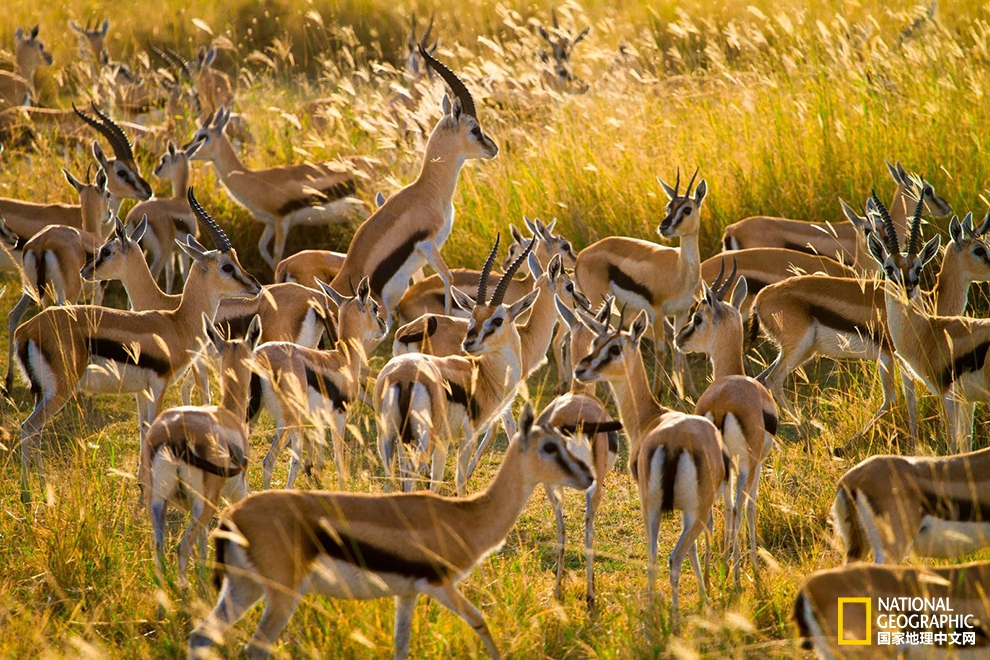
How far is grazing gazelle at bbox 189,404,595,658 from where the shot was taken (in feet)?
11.0

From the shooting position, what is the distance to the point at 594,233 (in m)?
8.48

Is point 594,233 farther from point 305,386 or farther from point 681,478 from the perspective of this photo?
point 681,478

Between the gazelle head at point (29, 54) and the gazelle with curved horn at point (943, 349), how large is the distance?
12.5 meters

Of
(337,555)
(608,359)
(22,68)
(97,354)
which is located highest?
(608,359)

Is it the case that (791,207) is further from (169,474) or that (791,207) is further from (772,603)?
(169,474)

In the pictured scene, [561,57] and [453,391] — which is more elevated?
[453,391]

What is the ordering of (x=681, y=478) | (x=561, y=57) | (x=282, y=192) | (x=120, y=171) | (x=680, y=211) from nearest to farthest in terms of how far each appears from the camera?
(x=681, y=478) < (x=680, y=211) < (x=120, y=171) < (x=282, y=192) < (x=561, y=57)

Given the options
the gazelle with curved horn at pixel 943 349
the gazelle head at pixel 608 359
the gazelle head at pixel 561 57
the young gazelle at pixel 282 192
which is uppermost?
the gazelle with curved horn at pixel 943 349

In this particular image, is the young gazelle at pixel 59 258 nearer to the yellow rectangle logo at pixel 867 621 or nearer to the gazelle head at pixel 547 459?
the gazelle head at pixel 547 459

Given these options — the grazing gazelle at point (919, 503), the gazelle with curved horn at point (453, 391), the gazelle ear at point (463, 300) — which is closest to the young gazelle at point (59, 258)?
the gazelle ear at point (463, 300)

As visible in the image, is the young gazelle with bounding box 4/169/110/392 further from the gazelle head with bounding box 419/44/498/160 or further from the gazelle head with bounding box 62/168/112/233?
the gazelle head with bounding box 419/44/498/160

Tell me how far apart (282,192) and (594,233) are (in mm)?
2495

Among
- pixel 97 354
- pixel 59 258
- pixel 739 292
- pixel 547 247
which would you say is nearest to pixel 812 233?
pixel 547 247

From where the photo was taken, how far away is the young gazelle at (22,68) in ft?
45.0
